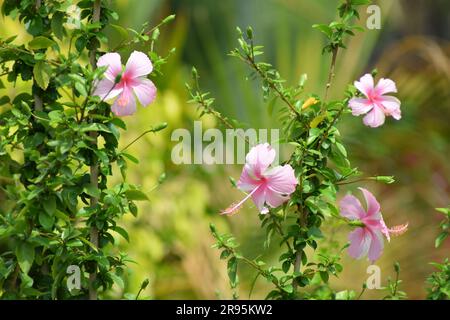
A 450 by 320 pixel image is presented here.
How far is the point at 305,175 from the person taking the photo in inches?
65.6

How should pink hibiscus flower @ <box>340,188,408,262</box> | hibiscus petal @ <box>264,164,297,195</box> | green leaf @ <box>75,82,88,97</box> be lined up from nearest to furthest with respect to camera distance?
green leaf @ <box>75,82,88,97</box> < hibiscus petal @ <box>264,164,297,195</box> < pink hibiscus flower @ <box>340,188,408,262</box>

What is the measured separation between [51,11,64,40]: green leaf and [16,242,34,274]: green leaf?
0.40 metres

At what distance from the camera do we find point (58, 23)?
1.69 metres

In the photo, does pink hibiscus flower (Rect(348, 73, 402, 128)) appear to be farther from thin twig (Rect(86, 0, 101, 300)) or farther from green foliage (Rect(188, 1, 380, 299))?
thin twig (Rect(86, 0, 101, 300))

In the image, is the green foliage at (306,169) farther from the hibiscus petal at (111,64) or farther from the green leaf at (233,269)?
the hibiscus petal at (111,64)

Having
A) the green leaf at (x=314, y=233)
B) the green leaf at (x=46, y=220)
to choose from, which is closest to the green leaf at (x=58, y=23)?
the green leaf at (x=46, y=220)

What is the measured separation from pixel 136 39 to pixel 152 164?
2.35m

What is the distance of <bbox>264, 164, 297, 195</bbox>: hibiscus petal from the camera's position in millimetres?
1573

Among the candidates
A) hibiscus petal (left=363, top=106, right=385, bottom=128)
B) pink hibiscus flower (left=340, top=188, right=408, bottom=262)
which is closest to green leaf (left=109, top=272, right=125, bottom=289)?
pink hibiscus flower (left=340, top=188, right=408, bottom=262)

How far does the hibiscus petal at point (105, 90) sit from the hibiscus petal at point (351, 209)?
0.47 metres

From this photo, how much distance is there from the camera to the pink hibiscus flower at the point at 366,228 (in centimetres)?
167

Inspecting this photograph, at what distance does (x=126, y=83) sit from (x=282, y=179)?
1.08ft

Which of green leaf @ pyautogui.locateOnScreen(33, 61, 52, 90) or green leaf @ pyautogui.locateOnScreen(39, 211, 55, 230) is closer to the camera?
green leaf @ pyautogui.locateOnScreen(39, 211, 55, 230)

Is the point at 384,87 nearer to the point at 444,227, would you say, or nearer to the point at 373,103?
the point at 373,103
